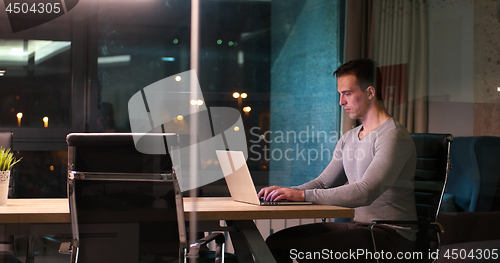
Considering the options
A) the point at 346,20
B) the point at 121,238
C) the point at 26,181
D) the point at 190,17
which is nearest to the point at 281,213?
the point at 121,238

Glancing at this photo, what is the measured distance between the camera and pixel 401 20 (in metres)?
2.88

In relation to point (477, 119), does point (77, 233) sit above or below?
below

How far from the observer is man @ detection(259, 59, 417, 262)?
6.27 feet

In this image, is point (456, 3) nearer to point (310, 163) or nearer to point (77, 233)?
point (310, 163)

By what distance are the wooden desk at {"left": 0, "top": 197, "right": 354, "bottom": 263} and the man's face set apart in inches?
25.4

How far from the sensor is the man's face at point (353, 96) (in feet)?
7.38

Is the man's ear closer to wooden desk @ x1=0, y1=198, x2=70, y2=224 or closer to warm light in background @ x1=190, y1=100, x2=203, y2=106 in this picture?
wooden desk @ x1=0, y1=198, x2=70, y2=224

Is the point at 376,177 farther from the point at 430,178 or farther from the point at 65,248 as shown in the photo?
the point at 65,248

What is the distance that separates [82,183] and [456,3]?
233cm

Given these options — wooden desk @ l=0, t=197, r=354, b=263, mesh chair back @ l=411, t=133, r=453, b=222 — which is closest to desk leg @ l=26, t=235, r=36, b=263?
wooden desk @ l=0, t=197, r=354, b=263

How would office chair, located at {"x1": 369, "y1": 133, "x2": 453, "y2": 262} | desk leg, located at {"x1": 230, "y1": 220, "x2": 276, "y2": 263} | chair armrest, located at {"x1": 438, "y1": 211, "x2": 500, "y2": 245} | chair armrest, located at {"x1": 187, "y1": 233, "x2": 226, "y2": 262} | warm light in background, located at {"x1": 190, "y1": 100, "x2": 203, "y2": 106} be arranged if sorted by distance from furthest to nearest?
warm light in background, located at {"x1": 190, "y1": 100, "x2": 203, "y2": 106} → chair armrest, located at {"x1": 438, "y1": 211, "x2": 500, "y2": 245} → office chair, located at {"x1": 369, "y1": 133, "x2": 453, "y2": 262} → desk leg, located at {"x1": 230, "y1": 220, "x2": 276, "y2": 263} → chair armrest, located at {"x1": 187, "y1": 233, "x2": 226, "y2": 262}

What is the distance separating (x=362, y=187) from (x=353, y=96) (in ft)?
1.87

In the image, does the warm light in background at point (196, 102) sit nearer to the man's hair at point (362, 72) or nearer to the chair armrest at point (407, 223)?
the man's hair at point (362, 72)

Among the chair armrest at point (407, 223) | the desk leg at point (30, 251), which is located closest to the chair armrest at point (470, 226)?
the chair armrest at point (407, 223)
